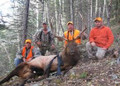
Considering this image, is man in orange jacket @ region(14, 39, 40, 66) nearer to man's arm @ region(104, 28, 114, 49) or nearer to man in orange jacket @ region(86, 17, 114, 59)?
man in orange jacket @ region(86, 17, 114, 59)

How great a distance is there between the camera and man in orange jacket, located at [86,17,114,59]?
9.42 m

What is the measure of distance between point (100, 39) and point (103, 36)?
7.6 inches

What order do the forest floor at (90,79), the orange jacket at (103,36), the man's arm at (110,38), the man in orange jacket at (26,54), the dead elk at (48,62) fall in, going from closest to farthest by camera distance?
the forest floor at (90,79), the dead elk at (48,62), the man's arm at (110,38), the orange jacket at (103,36), the man in orange jacket at (26,54)

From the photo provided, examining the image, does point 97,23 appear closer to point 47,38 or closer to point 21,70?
point 47,38

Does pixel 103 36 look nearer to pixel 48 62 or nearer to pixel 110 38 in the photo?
pixel 110 38

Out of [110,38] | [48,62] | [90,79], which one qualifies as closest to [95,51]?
[110,38]

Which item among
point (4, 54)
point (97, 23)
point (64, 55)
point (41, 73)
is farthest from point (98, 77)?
point (4, 54)

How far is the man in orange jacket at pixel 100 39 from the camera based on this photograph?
9.42m

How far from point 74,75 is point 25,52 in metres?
3.14

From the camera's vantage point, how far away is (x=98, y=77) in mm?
6672

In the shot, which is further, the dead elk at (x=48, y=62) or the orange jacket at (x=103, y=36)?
the orange jacket at (x=103, y=36)

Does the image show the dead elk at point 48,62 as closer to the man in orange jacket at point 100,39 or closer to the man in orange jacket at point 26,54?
the man in orange jacket at point 26,54

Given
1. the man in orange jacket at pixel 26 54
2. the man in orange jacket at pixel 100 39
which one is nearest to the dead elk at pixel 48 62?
the man in orange jacket at pixel 26 54

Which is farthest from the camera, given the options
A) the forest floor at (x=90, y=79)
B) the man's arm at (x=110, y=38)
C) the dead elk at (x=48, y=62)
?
the man's arm at (x=110, y=38)
